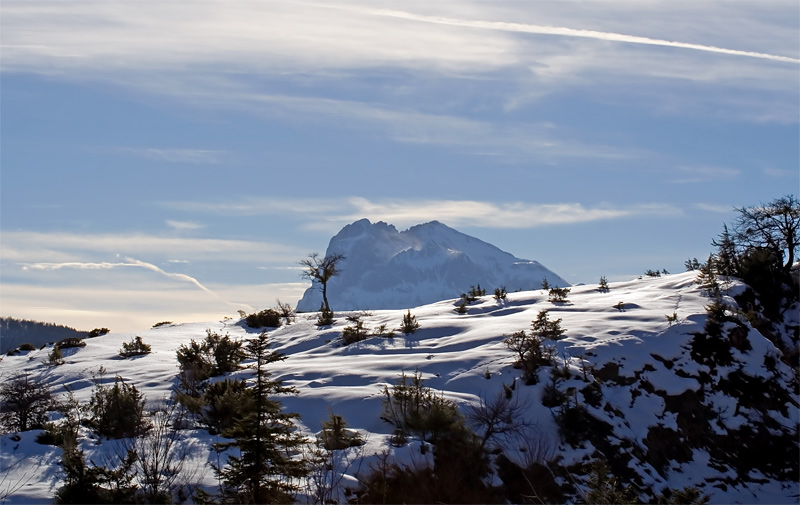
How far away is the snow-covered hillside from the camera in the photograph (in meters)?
14.1

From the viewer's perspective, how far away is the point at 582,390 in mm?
16641

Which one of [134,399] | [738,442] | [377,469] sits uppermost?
[134,399]

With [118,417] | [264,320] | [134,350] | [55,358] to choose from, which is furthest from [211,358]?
[264,320]

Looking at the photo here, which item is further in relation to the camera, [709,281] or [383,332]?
[709,281]

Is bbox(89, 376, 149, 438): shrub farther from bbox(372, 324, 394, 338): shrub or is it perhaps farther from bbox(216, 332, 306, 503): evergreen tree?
bbox(372, 324, 394, 338): shrub

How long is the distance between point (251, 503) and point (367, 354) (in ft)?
36.0

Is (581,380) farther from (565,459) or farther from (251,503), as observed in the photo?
(251,503)

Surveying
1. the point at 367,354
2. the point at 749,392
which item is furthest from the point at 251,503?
the point at 749,392

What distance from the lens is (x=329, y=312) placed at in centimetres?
2777

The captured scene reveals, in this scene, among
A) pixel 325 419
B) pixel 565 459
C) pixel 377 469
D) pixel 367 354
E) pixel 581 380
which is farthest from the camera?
pixel 367 354

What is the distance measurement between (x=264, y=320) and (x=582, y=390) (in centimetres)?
1567

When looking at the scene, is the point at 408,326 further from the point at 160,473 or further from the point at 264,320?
the point at 160,473

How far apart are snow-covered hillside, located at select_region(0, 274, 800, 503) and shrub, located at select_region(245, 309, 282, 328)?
15.5 feet

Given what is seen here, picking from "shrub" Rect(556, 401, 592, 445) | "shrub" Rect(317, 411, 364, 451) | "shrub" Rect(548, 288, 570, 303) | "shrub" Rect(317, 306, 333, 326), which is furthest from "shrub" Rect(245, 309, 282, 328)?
"shrub" Rect(556, 401, 592, 445)
